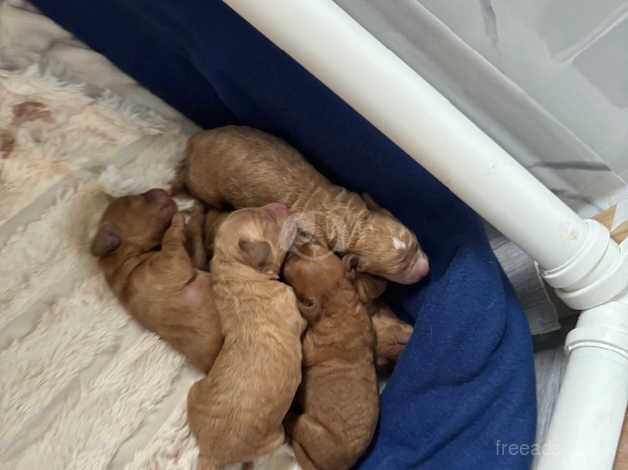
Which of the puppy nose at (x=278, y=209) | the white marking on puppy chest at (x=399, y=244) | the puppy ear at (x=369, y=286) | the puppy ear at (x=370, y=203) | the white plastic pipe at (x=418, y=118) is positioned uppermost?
the white plastic pipe at (x=418, y=118)

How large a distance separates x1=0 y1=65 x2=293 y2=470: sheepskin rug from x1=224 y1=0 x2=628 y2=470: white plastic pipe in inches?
31.2

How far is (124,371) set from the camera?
5.55 feet

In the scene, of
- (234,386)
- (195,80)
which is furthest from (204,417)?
(195,80)

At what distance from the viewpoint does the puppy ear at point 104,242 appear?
1.73 m

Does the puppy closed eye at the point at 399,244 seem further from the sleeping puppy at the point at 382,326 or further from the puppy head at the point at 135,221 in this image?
the puppy head at the point at 135,221

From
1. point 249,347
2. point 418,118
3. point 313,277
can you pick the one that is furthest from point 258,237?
point 418,118

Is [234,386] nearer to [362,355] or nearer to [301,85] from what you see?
[362,355]

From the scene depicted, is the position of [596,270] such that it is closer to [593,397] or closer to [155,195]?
[593,397]

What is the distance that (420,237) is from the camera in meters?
1.76

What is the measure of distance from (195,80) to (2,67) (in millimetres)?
529

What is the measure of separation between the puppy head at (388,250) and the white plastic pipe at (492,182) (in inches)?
16.5

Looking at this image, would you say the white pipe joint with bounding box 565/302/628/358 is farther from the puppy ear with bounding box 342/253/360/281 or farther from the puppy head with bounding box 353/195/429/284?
the puppy ear with bounding box 342/253/360/281

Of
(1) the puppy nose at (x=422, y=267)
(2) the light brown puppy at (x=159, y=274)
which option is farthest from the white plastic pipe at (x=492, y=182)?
(2) the light brown puppy at (x=159, y=274)

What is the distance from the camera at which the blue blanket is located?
150cm
